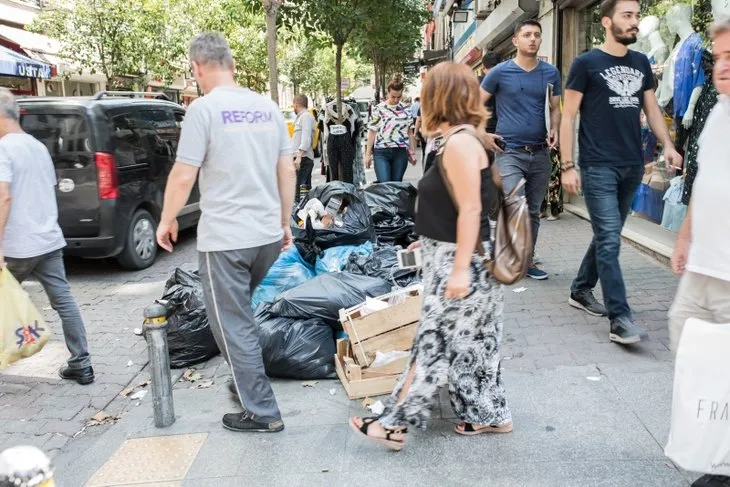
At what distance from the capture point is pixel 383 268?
516cm

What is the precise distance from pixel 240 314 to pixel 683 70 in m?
4.69

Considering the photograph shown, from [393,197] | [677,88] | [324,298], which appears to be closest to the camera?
[324,298]

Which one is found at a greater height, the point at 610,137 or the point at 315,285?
the point at 610,137

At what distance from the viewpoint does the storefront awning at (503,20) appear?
10383 millimetres

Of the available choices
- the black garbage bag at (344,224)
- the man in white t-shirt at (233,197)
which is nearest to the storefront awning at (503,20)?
the black garbage bag at (344,224)

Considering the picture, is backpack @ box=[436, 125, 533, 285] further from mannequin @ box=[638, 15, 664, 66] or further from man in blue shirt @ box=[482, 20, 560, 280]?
mannequin @ box=[638, 15, 664, 66]

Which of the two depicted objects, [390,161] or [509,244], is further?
[390,161]

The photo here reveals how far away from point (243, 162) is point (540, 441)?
1.91 meters

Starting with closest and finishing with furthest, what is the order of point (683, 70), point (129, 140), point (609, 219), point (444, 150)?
point (444, 150) < point (609, 219) < point (683, 70) < point (129, 140)

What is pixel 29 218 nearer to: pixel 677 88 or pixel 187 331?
pixel 187 331

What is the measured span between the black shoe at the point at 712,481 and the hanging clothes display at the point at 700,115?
2984 mm

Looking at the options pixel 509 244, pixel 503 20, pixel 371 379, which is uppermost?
pixel 503 20

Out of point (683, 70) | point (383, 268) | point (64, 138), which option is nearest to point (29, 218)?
point (383, 268)

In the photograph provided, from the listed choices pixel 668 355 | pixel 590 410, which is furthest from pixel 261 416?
pixel 668 355
